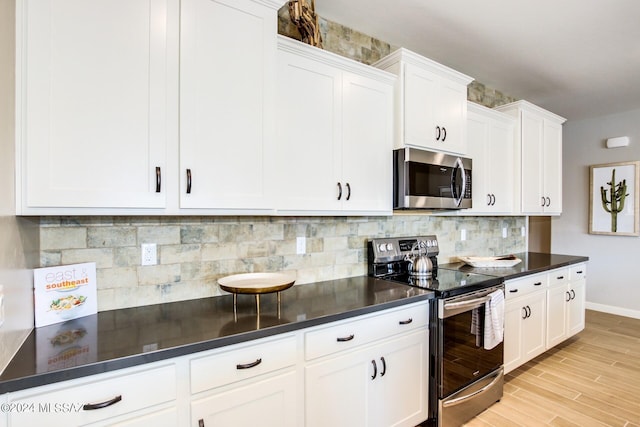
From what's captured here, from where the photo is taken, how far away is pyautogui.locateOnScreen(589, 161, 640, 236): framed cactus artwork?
4.43 meters

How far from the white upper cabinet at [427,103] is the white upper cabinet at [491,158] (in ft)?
1.15

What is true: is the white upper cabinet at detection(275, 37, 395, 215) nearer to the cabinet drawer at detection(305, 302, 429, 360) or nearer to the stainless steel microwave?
the stainless steel microwave

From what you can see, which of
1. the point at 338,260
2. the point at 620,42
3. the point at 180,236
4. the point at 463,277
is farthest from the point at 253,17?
the point at 620,42

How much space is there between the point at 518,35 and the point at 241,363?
2838 millimetres

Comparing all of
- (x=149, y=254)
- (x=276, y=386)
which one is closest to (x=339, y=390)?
(x=276, y=386)

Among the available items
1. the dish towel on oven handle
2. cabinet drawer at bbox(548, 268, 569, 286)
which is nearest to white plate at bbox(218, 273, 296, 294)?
the dish towel on oven handle

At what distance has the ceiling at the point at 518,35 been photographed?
86.3 inches

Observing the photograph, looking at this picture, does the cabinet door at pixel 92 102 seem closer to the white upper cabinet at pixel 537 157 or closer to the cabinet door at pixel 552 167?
the white upper cabinet at pixel 537 157

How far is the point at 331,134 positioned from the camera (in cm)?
204

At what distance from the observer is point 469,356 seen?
218cm

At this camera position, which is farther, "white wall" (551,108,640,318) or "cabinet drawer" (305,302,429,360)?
"white wall" (551,108,640,318)

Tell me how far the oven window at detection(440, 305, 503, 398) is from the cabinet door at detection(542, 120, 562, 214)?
2.07 meters

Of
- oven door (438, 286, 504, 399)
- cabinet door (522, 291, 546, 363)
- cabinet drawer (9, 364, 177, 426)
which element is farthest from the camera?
cabinet door (522, 291, 546, 363)

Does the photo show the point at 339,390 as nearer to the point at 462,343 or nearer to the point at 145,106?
the point at 462,343
